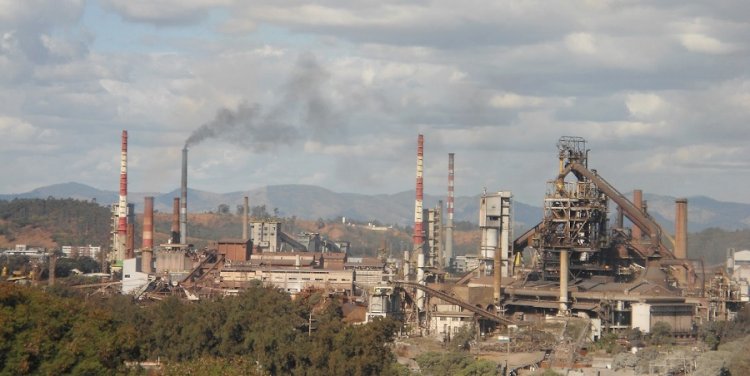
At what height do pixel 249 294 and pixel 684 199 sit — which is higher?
pixel 684 199

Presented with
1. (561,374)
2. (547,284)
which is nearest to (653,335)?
(547,284)

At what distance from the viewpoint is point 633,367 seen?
6706cm

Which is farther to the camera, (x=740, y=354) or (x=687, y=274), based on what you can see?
(x=687, y=274)

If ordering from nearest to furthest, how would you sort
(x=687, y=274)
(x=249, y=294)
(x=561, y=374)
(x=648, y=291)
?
(x=561, y=374)
(x=249, y=294)
(x=648, y=291)
(x=687, y=274)

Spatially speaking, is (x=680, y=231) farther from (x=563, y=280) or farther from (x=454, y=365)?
(x=454, y=365)

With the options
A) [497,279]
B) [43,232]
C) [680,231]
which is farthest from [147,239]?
[43,232]

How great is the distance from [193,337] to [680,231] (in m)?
43.3

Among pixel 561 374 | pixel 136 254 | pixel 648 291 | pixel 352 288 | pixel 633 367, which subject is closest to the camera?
pixel 561 374

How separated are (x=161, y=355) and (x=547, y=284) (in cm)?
3042

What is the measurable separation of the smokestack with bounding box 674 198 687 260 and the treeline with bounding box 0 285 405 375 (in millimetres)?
25846

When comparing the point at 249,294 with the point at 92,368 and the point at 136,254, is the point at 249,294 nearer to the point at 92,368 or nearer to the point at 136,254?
the point at 92,368

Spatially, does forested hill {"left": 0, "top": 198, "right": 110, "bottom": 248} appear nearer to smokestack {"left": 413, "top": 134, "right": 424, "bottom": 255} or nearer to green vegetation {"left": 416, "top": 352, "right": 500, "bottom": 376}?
smokestack {"left": 413, "top": 134, "right": 424, "bottom": 255}

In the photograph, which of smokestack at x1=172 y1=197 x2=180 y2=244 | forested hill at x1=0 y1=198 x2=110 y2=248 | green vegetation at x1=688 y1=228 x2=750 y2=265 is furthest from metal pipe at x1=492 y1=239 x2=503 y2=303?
forested hill at x1=0 y1=198 x2=110 y2=248

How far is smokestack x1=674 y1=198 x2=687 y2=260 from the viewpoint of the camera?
96.7 metres
